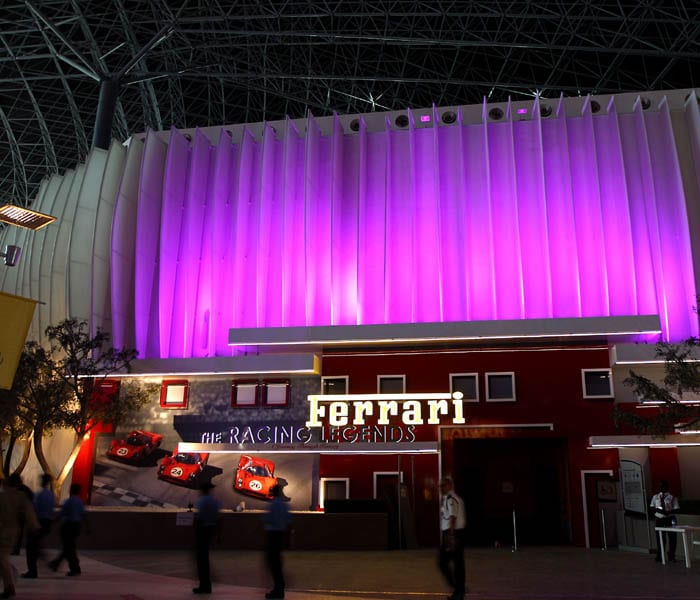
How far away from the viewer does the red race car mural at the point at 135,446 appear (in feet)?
85.2

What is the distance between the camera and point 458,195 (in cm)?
2619

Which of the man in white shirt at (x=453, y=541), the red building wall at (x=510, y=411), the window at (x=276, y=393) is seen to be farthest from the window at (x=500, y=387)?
the man in white shirt at (x=453, y=541)

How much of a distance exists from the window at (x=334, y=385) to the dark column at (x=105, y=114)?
52.9 ft

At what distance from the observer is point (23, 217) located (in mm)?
19391

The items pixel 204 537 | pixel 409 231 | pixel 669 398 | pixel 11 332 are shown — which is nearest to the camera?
pixel 11 332

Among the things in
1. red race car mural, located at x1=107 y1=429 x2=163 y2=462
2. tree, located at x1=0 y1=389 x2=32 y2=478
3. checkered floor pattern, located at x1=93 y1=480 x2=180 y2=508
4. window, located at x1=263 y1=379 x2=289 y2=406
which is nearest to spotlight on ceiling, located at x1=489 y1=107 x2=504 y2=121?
window, located at x1=263 y1=379 x2=289 y2=406

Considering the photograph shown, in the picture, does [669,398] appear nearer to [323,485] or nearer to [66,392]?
[323,485]

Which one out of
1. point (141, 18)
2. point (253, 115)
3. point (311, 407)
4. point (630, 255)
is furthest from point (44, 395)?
point (253, 115)

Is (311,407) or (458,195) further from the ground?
(458,195)

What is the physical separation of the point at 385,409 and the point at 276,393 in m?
4.27

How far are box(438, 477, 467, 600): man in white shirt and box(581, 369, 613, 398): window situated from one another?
513 inches

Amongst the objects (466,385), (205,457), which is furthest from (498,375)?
(205,457)

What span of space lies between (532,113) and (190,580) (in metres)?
21.3

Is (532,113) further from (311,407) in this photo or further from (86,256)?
(86,256)
